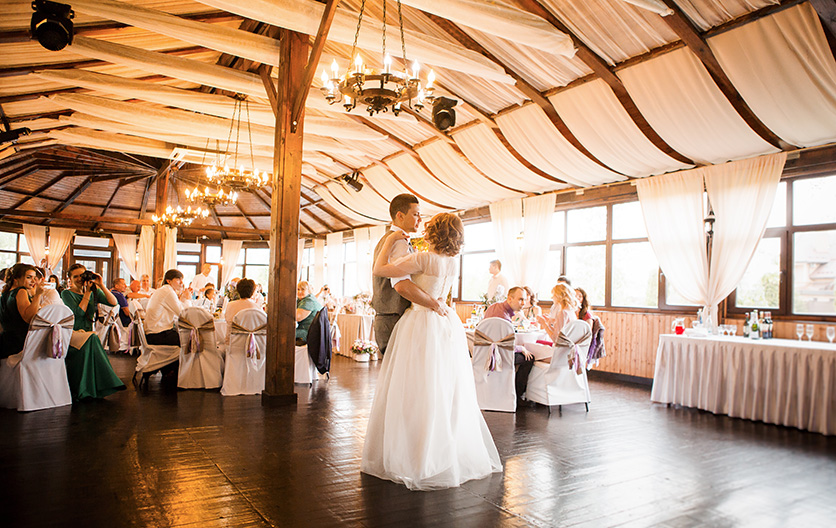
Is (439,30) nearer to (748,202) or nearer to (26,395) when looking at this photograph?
(748,202)

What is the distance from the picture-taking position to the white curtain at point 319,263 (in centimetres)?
1862

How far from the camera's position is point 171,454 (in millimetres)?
3631

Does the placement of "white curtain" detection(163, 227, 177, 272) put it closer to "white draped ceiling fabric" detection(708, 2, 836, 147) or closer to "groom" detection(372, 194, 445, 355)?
"groom" detection(372, 194, 445, 355)

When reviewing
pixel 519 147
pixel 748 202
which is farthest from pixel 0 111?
pixel 748 202

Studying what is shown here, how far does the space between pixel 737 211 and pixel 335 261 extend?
13283 mm

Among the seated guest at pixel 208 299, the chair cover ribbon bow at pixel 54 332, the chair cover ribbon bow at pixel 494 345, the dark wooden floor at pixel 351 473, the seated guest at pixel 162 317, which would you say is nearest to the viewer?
the dark wooden floor at pixel 351 473

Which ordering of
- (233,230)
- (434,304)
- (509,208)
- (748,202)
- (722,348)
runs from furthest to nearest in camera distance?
(233,230), (509,208), (748,202), (722,348), (434,304)

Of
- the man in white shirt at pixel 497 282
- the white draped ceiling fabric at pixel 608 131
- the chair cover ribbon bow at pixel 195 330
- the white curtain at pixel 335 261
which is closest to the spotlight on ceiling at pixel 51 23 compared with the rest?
the chair cover ribbon bow at pixel 195 330

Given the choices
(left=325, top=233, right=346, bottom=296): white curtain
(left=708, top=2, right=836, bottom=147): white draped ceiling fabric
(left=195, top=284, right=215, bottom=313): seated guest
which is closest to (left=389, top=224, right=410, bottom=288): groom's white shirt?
(left=708, top=2, right=836, bottom=147): white draped ceiling fabric

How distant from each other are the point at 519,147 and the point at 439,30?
252 cm

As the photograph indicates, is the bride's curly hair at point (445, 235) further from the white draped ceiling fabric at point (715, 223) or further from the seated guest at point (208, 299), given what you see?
the seated guest at point (208, 299)

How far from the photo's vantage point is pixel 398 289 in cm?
329

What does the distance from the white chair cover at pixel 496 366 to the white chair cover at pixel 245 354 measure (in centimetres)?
259

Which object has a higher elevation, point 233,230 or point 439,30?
point 439,30
